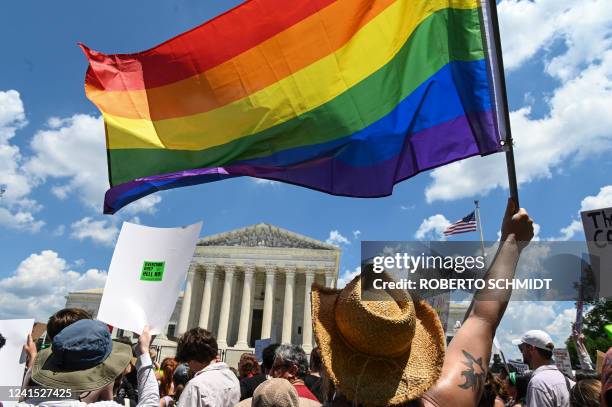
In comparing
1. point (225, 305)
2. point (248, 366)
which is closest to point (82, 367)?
point (248, 366)

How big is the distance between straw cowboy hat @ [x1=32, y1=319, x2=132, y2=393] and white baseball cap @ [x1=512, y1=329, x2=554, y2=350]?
3.92 meters

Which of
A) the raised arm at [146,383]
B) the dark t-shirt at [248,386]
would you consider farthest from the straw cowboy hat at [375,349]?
the dark t-shirt at [248,386]

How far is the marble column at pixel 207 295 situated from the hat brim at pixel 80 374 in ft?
164

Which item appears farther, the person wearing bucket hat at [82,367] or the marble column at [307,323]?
the marble column at [307,323]

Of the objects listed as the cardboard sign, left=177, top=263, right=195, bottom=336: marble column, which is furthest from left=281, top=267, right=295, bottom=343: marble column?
the cardboard sign

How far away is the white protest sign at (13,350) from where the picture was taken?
364 cm

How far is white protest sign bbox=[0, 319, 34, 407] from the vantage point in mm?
3645

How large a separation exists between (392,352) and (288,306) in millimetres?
50435

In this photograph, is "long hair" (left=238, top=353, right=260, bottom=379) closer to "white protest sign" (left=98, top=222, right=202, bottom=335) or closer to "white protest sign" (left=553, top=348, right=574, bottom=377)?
"white protest sign" (left=98, top=222, right=202, bottom=335)

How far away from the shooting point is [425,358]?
1600 mm

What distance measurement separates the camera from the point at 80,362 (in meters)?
2.30

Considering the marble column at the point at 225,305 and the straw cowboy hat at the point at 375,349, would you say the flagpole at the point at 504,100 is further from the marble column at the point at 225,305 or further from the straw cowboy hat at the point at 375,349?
the marble column at the point at 225,305

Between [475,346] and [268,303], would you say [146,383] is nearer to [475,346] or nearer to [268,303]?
[475,346]

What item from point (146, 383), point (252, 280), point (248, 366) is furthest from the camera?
point (252, 280)
